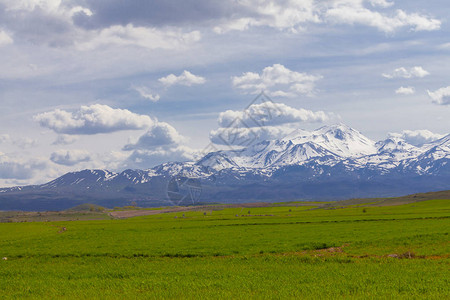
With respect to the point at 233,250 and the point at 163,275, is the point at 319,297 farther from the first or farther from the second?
the point at 233,250

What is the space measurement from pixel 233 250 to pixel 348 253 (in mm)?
13014

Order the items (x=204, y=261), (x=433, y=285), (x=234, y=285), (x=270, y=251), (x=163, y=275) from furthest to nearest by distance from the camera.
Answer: (x=270, y=251) < (x=204, y=261) < (x=163, y=275) < (x=234, y=285) < (x=433, y=285)

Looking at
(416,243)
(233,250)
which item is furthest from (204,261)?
(416,243)

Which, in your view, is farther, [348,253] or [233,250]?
[233,250]

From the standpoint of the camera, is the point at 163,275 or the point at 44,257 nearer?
the point at 163,275

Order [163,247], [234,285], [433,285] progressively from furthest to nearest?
[163,247], [234,285], [433,285]

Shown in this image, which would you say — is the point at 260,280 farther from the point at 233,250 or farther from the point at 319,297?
the point at 233,250

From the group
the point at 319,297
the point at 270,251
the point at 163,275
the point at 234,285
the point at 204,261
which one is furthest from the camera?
the point at 270,251

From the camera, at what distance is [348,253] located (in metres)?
44.5

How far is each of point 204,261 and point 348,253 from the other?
1504 centimetres

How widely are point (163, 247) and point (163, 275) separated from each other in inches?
854

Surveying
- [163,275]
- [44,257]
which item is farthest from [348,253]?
[44,257]

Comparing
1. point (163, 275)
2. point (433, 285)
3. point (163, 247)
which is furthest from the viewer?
point (163, 247)

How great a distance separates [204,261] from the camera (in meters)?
42.7
